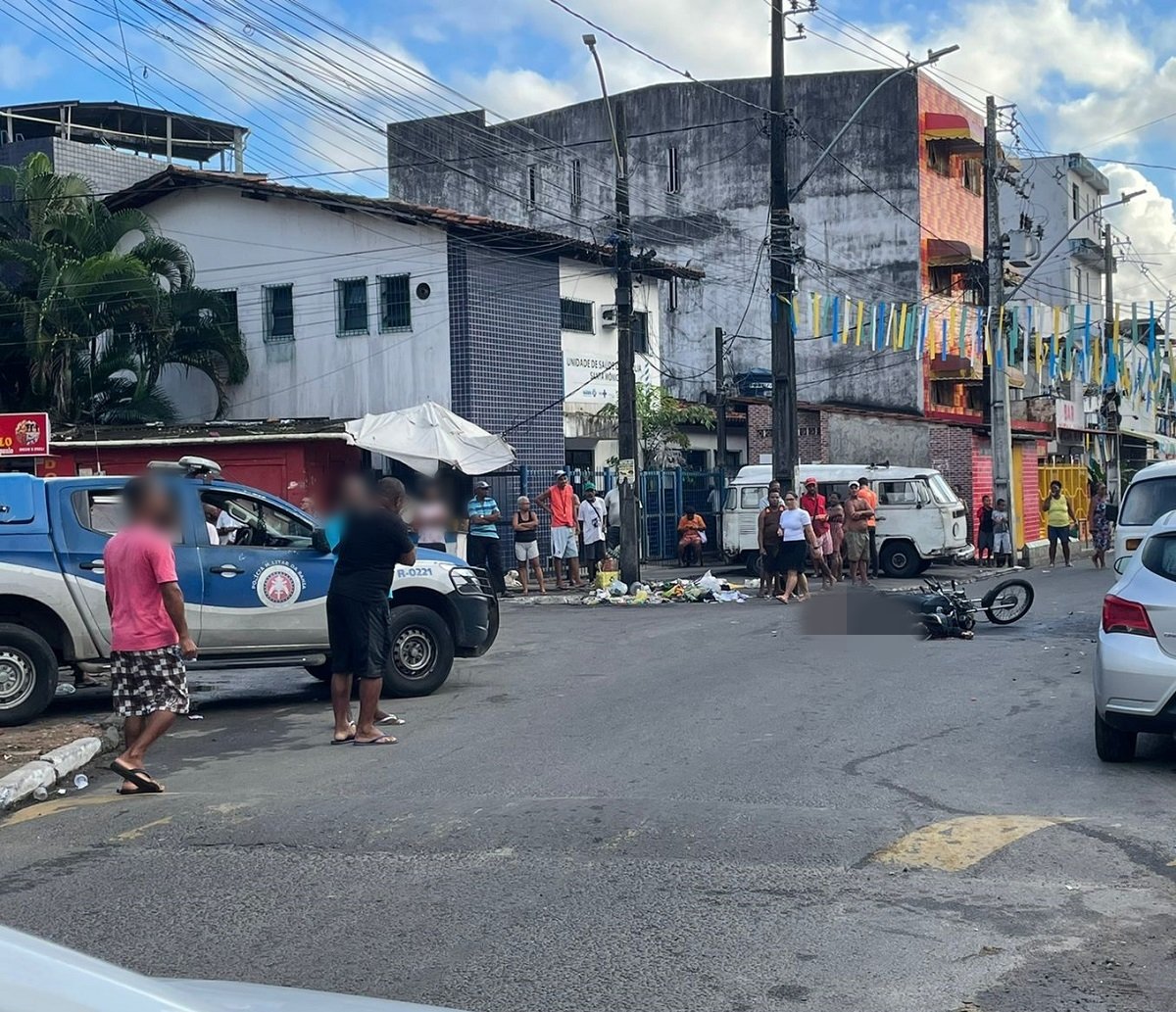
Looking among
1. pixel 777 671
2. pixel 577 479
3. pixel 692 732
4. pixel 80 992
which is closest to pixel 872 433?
pixel 577 479

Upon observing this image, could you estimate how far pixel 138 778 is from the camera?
8.42 meters

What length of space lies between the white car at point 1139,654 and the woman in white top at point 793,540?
11740mm

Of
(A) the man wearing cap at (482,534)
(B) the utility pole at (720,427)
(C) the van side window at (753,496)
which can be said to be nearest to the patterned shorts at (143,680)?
(A) the man wearing cap at (482,534)

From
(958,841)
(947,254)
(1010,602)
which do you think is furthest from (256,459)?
(947,254)

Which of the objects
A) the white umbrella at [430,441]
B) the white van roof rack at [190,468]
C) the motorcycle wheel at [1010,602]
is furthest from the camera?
the white umbrella at [430,441]

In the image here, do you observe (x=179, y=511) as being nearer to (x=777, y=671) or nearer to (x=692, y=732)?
(x=692, y=732)

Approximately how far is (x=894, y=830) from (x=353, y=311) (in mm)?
22735

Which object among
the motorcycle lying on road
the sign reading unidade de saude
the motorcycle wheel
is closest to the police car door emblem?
the motorcycle lying on road

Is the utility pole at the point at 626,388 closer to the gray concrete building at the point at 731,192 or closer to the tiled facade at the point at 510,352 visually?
the tiled facade at the point at 510,352

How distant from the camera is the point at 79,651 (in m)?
11.1

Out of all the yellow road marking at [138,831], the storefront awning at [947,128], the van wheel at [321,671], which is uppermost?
the storefront awning at [947,128]

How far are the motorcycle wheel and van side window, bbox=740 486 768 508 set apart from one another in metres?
10.1

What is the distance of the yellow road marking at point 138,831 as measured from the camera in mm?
7320

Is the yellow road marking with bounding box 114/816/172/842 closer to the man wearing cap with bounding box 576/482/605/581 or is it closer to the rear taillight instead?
the rear taillight
